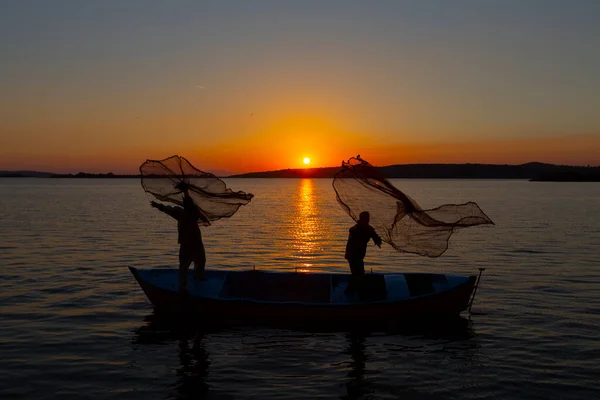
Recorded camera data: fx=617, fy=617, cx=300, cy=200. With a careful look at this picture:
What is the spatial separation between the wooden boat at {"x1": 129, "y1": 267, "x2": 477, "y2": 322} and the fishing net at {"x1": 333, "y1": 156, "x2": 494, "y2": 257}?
1.27 metres

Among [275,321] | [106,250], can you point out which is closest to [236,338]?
[275,321]

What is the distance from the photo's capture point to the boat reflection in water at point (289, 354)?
1197 cm

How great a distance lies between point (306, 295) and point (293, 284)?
49 cm

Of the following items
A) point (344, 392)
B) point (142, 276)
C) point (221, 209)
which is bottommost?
point (344, 392)

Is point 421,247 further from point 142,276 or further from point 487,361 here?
point 142,276

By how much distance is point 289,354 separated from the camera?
13.9m

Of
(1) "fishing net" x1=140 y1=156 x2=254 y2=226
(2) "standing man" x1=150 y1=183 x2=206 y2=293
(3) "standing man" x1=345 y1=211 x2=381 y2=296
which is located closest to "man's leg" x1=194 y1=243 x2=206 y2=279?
(2) "standing man" x1=150 y1=183 x2=206 y2=293

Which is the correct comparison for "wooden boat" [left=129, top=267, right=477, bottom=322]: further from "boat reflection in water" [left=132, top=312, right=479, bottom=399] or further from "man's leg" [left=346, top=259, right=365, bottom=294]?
"boat reflection in water" [left=132, top=312, right=479, bottom=399]

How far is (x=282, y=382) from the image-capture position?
39.8 feet

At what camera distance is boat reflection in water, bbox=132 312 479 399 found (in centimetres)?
1197

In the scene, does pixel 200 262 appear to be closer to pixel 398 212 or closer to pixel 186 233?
pixel 186 233

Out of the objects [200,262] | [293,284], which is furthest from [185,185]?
[293,284]

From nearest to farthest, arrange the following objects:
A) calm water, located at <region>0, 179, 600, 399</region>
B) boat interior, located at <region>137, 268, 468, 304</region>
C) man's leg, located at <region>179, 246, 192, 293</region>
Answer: calm water, located at <region>0, 179, 600, 399</region>
man's leg, located at <region>179, 246, 192, 293</region>
boat interior, located at <region>137, 268, 468, 304</region>

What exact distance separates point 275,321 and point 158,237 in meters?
23.4
